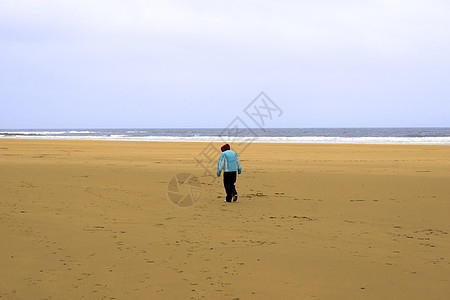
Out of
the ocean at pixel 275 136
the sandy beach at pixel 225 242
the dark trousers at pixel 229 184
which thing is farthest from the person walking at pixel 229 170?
the ocean at pixel 275 136

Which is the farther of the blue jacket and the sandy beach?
the blue jacket

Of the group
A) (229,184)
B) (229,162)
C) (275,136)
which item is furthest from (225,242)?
(275,136)

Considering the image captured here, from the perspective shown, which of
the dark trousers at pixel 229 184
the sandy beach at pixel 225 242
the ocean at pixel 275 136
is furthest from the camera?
the ocean at pixel 275 136

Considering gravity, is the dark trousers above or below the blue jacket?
below

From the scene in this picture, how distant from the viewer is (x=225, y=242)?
6.23 m

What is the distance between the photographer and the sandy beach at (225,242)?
4531mm

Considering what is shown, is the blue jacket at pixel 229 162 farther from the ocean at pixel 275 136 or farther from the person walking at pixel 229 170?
the ocean at pixel 275 136

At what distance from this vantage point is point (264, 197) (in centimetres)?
1034

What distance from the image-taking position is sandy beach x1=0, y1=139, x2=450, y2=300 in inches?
178

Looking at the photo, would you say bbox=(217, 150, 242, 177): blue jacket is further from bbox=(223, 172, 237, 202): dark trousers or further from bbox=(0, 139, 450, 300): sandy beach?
bbox=(0, 139, 450, 300): sandy beach

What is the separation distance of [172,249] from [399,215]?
4.76 meters

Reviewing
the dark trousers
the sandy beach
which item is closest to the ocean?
the sandy beach

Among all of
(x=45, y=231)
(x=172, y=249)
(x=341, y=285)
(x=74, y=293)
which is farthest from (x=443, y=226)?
(x=45, y=231)

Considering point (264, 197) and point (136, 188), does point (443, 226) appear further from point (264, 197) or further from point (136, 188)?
point (136, 188)
